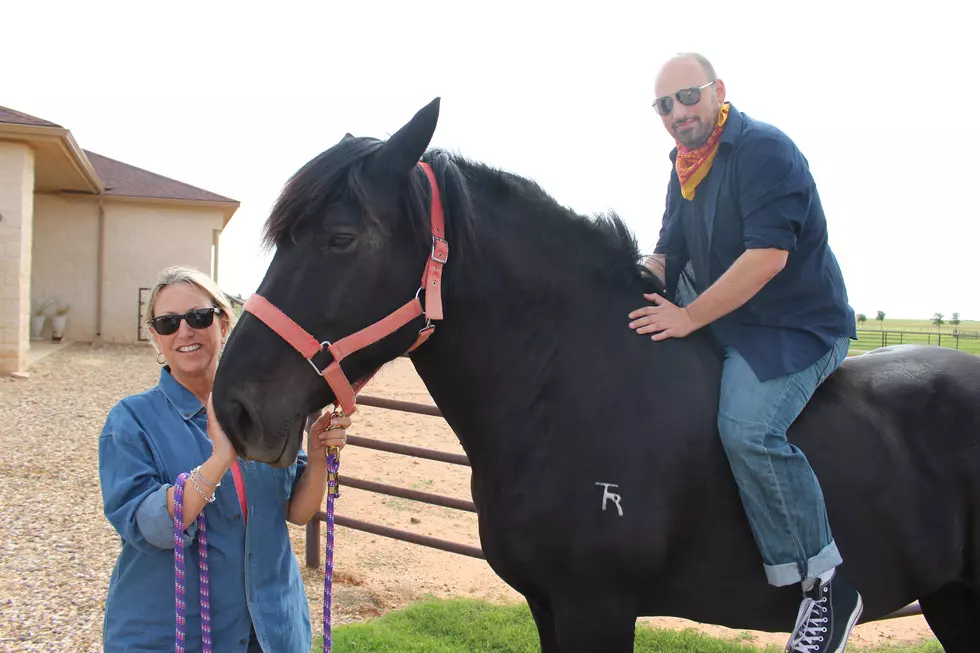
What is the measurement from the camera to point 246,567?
2.21 m

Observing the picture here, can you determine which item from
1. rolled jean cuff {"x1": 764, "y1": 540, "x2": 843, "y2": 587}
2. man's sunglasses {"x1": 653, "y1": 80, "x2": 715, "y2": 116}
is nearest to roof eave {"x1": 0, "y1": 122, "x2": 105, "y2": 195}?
man's sunglasses {"x1": 653, "y1": 80, "x2": 715, "y2": 116}

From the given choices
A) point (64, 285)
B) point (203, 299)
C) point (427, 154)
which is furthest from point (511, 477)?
point (64, 285)

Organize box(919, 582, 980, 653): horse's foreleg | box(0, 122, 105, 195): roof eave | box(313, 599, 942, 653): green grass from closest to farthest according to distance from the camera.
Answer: box(919, 582, 980, 653): horse's foreleg, box(313, 599, 942, 653): green grass, box(0, 122, 105, 195): roof eave

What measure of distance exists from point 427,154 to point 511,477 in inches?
45.2

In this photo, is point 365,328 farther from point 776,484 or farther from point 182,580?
point 776,484

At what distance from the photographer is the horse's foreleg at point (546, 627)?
2.25 meters

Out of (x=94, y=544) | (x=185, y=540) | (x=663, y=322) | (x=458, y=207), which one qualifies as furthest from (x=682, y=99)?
(x=94, y=544)

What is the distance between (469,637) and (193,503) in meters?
2.81

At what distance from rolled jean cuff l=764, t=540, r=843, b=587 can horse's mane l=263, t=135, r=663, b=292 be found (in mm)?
1023

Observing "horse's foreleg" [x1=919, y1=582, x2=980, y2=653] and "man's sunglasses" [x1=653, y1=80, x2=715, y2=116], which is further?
"horse's foreleg" [x1=919, y1=582, x2=980, y2=653]

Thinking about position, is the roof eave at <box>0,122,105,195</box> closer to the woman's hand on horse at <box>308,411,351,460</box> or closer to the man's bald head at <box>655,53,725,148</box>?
the woman's hand on horse at <box>308,411,351,460</box>

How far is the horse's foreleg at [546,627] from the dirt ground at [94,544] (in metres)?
1.03

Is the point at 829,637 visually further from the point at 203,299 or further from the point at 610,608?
the point at 203,299

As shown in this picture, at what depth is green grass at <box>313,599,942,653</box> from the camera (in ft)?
13.3
